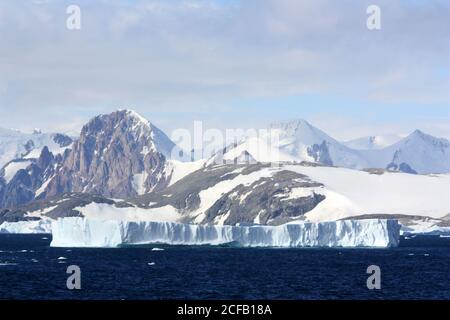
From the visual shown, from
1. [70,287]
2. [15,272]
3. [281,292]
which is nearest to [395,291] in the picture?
[281,292]

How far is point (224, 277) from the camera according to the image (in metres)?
130

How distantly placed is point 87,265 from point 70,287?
1737 inches

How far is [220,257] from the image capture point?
184125 millimetres

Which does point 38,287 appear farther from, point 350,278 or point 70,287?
point 350,278

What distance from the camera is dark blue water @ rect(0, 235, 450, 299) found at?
10612cm

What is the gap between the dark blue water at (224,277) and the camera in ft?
348

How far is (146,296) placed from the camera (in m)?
102
